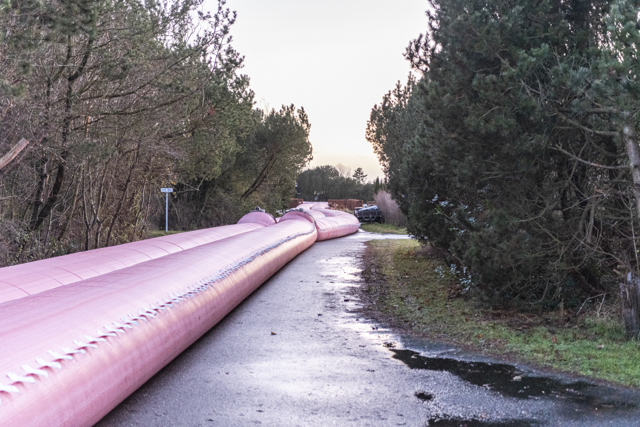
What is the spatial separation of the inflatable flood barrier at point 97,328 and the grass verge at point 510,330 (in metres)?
2.67

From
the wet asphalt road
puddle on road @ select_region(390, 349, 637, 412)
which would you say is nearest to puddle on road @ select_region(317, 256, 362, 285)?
the wet asphalt road

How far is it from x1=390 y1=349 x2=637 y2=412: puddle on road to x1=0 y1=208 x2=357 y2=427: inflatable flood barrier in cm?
247

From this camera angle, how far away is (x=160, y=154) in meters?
17.3

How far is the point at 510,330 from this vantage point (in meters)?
7.18

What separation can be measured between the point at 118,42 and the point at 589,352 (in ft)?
33.1

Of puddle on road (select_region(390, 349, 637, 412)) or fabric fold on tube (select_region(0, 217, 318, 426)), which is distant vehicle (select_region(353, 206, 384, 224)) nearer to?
fabric fold on tube (select_region(0, 217, 318, 426))

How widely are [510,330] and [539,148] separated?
2304mm

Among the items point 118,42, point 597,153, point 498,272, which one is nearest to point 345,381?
point 498,272

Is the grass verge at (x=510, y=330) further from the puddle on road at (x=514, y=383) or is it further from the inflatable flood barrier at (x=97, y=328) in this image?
the inflatable flood barrier at (x=97, y=328)

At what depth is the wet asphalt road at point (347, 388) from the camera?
4.36 metres

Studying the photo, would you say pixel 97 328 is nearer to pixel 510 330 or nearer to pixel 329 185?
pixel 510 330

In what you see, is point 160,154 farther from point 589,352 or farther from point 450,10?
point 589,352

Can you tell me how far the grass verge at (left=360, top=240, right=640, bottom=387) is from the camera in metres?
5.68

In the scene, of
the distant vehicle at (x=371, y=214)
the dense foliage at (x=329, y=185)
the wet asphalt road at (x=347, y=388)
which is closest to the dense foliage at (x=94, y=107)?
the wet asphalt road at (x=347, y=388)
